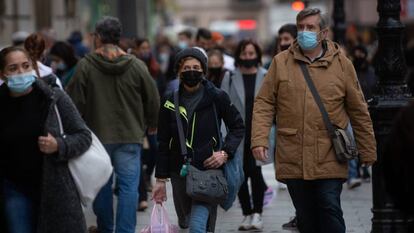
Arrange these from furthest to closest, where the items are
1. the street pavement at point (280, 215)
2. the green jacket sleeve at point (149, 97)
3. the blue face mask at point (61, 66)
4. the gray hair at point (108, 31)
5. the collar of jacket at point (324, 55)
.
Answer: the blue face mask at point (61, 66) < the street pavement at point (280, 215) < the green jacket sleeve at point (149, 97) < the gray hair at point (108, 31) < the collar of jacket at point (324, 55)

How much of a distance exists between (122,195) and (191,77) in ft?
4.90

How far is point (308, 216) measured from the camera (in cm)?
732

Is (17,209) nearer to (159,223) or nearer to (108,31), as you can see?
(159,223)

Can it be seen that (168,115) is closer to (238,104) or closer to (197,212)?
(197,212)

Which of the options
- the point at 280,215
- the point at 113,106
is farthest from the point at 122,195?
the point at 280,215

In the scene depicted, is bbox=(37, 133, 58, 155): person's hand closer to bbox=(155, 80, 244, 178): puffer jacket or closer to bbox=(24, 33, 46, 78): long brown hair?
bbox=(155, 80, 244, 178): puffer jacket

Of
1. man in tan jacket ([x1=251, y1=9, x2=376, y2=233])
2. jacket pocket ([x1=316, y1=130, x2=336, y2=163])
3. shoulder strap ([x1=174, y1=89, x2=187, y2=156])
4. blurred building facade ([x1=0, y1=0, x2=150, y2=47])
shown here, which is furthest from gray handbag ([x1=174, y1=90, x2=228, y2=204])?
blurred building facade ([x1=0, y1=0, x2=150, y2=47])

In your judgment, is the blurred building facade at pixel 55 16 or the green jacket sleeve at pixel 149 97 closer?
the green jacket sleeve at pixel 149 97

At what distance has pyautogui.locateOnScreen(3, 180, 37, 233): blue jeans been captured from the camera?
21.8ft

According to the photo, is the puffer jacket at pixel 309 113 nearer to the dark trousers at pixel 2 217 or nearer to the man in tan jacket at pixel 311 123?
the man in tan jacket at pixel 311 123

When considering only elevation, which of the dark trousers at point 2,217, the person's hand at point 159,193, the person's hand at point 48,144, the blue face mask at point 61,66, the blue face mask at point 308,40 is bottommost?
the person's hand at point 159,193

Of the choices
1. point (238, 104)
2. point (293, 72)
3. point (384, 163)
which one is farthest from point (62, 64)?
point (384, 163)

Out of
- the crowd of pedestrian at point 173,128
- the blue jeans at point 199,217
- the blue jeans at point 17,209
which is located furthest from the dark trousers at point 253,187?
the blue jeans at point 17,209

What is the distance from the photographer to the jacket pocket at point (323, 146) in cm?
721
